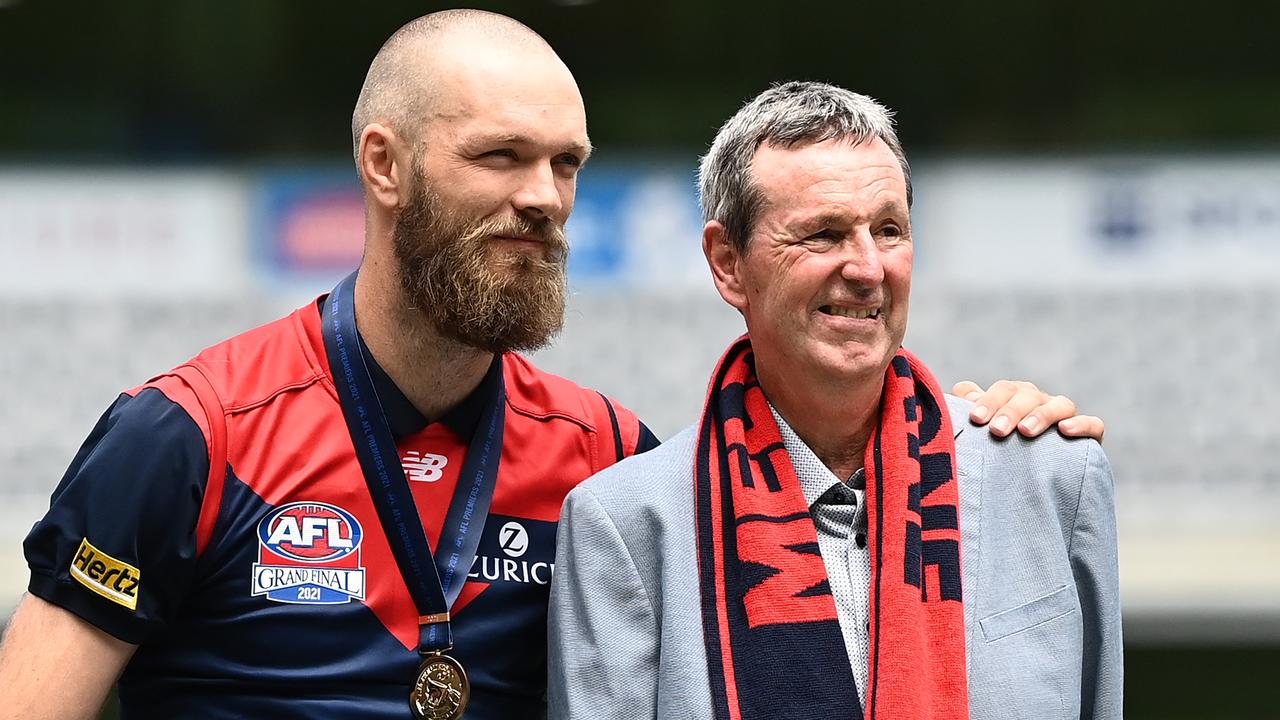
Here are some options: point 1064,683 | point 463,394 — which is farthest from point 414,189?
point 1064,683

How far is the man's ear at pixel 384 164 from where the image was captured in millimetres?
2730

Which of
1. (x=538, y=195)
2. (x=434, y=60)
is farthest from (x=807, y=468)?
(x=434, y=60)

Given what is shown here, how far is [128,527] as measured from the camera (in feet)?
8.16

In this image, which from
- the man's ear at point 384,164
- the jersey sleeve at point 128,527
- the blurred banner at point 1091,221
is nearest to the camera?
the jersey sleeve at point 128,527

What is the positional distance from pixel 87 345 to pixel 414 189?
188 inches

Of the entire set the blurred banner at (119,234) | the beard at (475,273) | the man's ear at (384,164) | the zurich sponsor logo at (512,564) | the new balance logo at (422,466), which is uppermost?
the blurred banner at (119,234)

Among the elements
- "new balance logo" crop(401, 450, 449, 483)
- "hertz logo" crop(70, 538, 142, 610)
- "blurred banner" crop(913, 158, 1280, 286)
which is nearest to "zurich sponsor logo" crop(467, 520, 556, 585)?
"new balance logo" crop(401, 450, 449, 483)

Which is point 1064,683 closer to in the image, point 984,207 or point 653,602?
point 653,602

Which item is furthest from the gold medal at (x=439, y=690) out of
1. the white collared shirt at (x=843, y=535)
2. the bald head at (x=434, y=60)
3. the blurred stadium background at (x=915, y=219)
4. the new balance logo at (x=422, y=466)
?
the blurred stadium background at (x=915, y=219)

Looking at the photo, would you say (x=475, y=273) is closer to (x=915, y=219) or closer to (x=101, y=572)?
(x=101, y=572)

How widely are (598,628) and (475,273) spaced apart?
1.90ft

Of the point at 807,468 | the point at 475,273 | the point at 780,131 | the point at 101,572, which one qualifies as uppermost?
the point at 780,131

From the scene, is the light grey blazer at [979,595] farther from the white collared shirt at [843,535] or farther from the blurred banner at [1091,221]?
the blurred banner at [1091,221]

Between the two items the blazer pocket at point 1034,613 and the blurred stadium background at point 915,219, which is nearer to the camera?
the blazer pocket at point 1034,613
